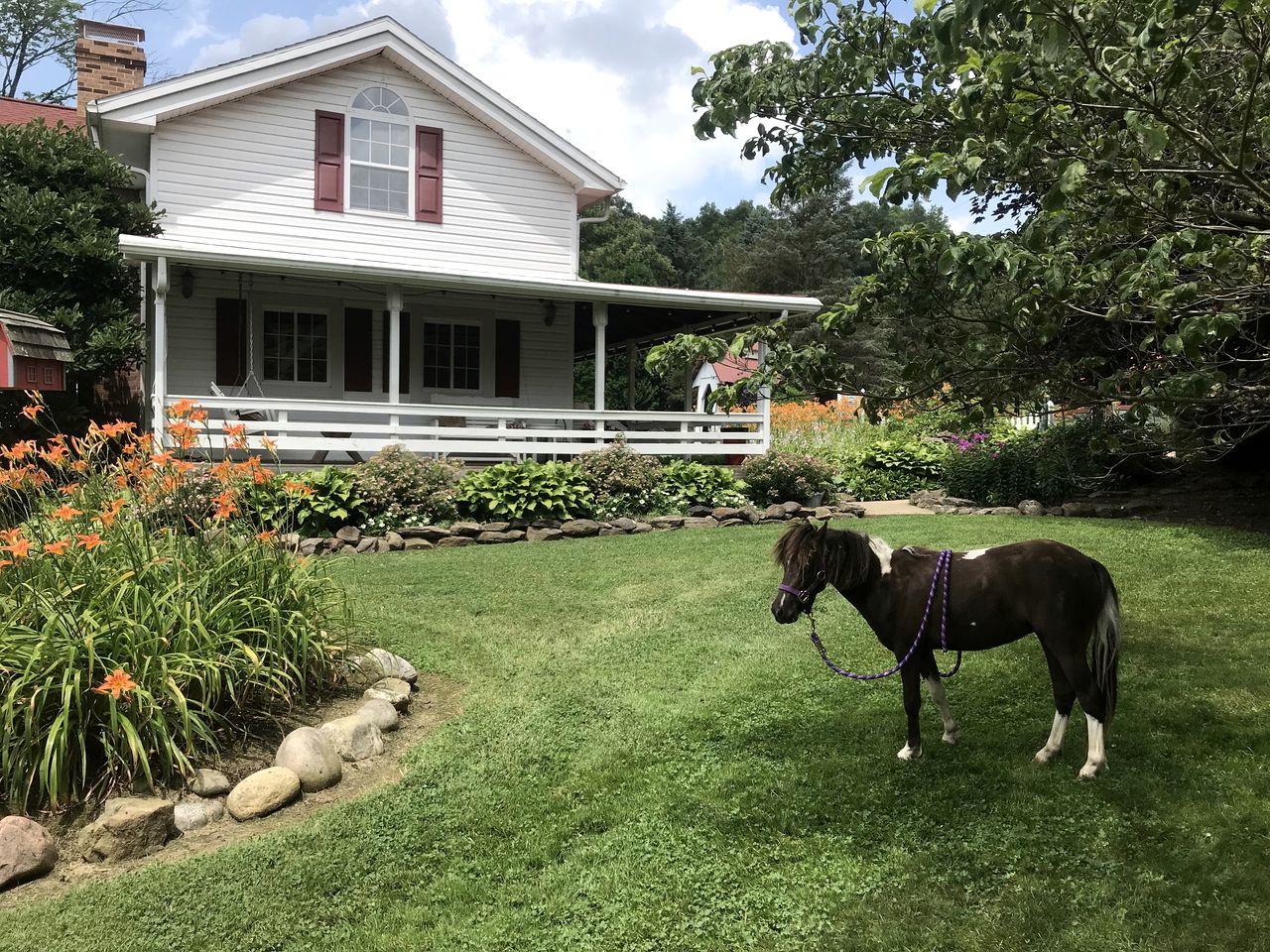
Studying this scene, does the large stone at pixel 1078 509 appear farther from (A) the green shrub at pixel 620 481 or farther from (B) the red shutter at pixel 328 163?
(B) the red shutter at pixel 328 163

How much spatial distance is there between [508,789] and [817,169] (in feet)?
14.2

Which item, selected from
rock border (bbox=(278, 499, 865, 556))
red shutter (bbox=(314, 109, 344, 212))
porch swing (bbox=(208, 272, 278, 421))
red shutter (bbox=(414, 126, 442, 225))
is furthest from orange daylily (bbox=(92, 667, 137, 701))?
red shutter (bbox=(414, 126, 442, 225))

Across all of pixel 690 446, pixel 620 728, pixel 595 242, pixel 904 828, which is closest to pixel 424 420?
pixel 690 446

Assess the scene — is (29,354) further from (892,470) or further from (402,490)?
(892,470)

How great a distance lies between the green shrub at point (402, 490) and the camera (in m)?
11.2

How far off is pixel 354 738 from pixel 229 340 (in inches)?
457

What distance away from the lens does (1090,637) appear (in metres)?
3.95

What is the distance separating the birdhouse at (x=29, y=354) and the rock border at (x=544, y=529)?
16.7 feet

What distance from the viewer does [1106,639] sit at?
12.9 ft

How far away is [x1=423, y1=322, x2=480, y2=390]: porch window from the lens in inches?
639

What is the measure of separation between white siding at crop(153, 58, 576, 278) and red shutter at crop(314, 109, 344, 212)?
0.11 meters

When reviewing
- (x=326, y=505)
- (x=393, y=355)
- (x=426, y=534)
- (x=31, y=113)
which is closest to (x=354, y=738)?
(x=426, y=534)

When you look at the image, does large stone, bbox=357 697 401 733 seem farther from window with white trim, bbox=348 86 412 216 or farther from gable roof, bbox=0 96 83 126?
gable roof, bbox=0 96 83 126

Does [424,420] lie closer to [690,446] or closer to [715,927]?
[690,446]
